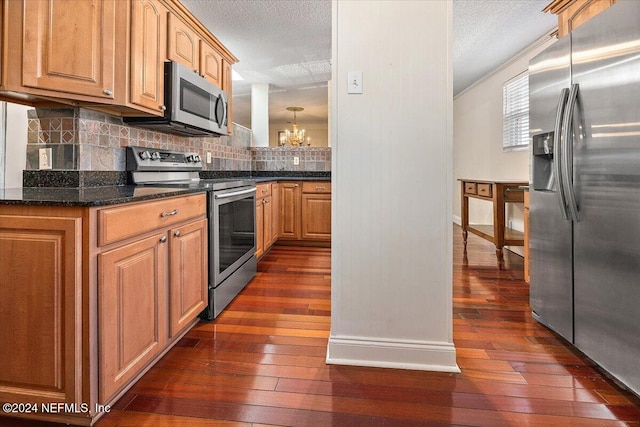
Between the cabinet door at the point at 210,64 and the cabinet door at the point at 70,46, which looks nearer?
the cabinet door at the point at 70,46

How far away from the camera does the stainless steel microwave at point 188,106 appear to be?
8.13 feet

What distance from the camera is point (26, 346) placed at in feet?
4.38

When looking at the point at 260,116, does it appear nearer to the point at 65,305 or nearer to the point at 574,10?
the point at 574,10

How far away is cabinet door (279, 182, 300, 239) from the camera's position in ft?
Answer: 15.7

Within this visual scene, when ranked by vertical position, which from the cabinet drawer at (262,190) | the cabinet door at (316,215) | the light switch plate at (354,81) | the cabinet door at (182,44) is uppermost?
the cabinet door at (182,44)

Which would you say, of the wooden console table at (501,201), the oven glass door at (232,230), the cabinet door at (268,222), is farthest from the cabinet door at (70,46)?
the wooden console table at (501,201)

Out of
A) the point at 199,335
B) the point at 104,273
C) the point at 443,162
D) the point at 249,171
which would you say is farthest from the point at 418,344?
the point at 249,171

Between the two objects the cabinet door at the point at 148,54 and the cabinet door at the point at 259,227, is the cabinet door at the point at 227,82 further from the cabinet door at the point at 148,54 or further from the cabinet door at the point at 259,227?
the cabinet door at the point at 148,54

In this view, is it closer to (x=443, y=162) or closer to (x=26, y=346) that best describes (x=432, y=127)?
(x=443, y=162)

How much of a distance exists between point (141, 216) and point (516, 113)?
15.4 feet

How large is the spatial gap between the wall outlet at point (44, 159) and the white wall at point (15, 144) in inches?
3.1

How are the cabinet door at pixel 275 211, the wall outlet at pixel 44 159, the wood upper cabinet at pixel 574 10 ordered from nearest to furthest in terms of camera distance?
the wall outlet at pixel 44 159 < the wood upper cabinet at pixel 574 10 < the cabinet door at pixel 275 211

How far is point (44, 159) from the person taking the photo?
2.02 m

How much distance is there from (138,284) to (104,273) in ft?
0.76
